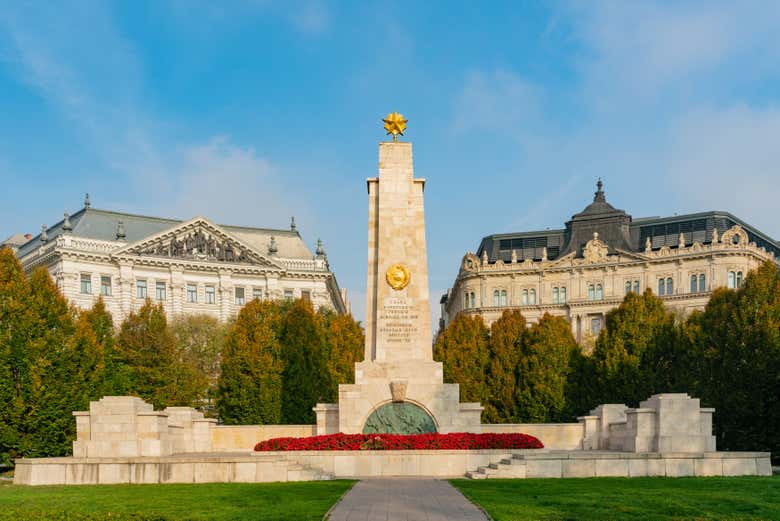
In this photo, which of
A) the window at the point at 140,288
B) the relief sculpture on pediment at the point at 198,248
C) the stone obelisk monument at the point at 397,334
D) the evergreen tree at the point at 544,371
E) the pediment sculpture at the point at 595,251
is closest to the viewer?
the stone obelisk monument at the point at 397,334

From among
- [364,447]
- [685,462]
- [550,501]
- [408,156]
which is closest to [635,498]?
[550,501]

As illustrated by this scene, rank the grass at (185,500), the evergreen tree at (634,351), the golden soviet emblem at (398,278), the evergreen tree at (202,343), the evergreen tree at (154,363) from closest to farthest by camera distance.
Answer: the grass at (185,500)
the golden soviet emblem at (398,278)
the evergreen tree at (634,351)
the evergreen tree at (154,363)
the evergreen tree at (202,343)

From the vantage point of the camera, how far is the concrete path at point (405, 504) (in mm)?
15383

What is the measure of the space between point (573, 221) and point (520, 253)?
27.9ft

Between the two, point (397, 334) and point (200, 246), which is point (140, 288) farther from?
point (397, 334)

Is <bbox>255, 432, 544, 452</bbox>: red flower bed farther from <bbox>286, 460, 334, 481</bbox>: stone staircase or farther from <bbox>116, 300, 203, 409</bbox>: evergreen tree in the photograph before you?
<bbox>116, 300, 203, 409</bbox>: evergreen tree

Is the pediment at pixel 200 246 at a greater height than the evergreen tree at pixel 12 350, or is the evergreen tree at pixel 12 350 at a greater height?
the pediment at pixel 200 246

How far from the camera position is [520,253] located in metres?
116

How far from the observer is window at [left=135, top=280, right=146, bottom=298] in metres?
90.0

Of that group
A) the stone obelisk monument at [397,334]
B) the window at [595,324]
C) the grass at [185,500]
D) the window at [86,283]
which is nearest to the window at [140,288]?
the window at [86,283]

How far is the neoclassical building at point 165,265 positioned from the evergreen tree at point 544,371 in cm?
4358

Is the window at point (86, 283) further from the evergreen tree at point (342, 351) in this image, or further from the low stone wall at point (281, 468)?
the low stone wall at point (281, 468)

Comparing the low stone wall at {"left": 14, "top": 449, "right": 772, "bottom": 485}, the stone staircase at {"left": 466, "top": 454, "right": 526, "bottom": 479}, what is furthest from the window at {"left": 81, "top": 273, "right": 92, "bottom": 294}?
the stone staircase at {"left": 466, "top": 454, "right": 526, "bottom": 479}

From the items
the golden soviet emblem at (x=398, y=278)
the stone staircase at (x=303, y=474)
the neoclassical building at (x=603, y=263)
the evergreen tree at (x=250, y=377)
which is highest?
the neoclassical building at (x=603, y=263)
